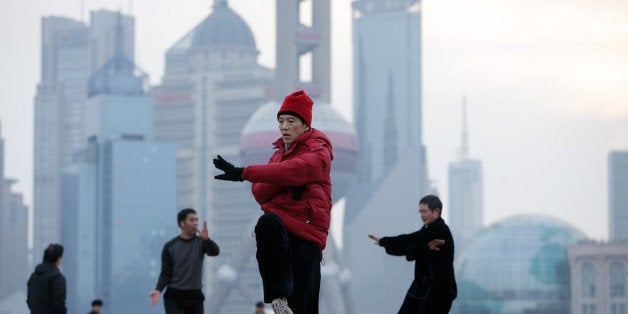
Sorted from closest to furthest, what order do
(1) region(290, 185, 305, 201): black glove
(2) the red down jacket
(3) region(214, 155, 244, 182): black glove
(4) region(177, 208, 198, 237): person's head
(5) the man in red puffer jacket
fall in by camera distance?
(3) region(214, 155, 244, 182): black glove
(5) the man in red puffer jacket
(2) the red down jacket
(1) region(290, 185, 305, 201): black glove
(4) region(177, 208, 198, 237): person's head

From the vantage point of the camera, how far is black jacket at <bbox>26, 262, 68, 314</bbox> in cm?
1836

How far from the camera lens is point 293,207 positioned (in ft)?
38.9

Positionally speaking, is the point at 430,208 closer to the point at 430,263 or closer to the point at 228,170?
the point at 430,263

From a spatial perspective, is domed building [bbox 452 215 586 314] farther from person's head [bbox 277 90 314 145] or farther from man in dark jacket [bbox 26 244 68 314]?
person's head [bbox 277 90 314 145]

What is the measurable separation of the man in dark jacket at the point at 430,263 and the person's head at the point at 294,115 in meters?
3.96

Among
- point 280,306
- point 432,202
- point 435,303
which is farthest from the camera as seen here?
point 432,202

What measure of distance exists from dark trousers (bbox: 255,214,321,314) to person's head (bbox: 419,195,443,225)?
4463 mm

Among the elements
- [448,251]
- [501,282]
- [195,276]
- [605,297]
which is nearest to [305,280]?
[448,251]

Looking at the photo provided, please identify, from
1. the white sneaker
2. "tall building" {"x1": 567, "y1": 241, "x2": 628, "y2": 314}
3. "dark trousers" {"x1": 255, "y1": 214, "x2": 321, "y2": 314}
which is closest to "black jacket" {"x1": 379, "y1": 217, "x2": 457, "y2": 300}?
"dark trousers" {"x1": 255, "y1": 214, "x2": 321, "y2": 314}

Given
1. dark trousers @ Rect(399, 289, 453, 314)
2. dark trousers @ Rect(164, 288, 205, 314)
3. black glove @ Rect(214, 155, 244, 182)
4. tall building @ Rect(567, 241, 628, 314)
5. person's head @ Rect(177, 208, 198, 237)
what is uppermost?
black glove @ Rect(214, 155, 244, 182)

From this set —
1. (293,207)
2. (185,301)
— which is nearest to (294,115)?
(293,207)

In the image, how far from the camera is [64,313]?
18.3 meters

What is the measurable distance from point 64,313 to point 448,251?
5.15m

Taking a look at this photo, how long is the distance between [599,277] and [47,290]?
163 metres
